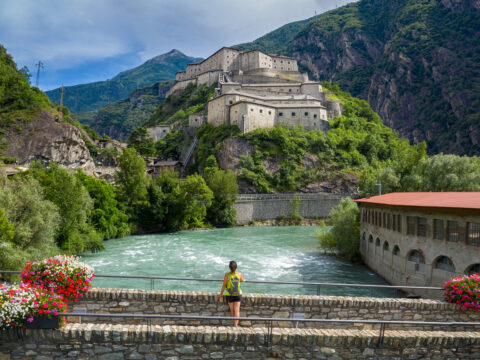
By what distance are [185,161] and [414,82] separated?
14211 centimetres

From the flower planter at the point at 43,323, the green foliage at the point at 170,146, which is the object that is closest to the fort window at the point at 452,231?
the flower planter at the point at 43,323

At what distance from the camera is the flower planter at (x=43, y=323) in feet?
21.3

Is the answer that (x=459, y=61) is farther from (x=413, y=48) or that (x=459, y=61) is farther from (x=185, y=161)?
(x=185, y=161)

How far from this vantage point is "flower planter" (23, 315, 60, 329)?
648 cm

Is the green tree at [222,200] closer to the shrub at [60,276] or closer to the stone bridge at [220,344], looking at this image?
the shrub at [60,276]

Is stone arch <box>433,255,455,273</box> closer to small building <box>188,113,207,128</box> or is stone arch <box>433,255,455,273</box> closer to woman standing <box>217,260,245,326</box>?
woman standing <box>217,260,245,326</box>

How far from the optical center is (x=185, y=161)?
3656 inches

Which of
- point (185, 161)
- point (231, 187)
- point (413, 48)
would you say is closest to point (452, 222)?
point (231, 187)

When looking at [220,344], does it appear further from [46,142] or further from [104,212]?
[46,142]

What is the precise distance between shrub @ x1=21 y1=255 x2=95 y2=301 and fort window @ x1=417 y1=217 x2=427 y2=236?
51.6 feet

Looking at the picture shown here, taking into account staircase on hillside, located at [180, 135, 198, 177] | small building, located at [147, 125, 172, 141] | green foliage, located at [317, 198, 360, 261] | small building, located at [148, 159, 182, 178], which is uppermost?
small building, located at [147, 125, 172, 141]

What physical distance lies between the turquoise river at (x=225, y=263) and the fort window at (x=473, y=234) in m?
5.91

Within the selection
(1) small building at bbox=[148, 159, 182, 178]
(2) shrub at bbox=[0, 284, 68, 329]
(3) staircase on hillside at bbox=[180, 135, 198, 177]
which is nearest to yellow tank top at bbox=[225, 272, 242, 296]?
(2) shrub at bbox=[0, 284, 68, 329]

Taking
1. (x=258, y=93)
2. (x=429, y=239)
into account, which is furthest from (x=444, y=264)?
(x=258, y=93)
